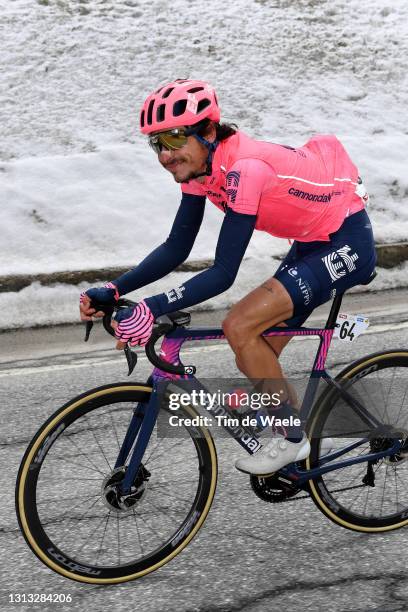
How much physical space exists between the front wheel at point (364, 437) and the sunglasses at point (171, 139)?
1231 millimetres

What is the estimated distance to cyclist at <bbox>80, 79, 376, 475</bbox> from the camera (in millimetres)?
3490

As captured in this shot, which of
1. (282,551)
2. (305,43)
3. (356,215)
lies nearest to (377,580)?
(282,551)

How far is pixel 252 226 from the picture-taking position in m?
3.54

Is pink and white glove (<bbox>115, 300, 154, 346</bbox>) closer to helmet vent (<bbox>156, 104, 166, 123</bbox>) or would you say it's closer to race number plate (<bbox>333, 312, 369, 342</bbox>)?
helmet vent (<bbox>156, 104, 166, 123</bbox>)

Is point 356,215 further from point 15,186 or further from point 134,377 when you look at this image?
point 15,186

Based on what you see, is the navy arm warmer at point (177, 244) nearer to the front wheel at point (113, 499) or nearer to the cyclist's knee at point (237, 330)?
the cyclist's knee at point (237, 330)

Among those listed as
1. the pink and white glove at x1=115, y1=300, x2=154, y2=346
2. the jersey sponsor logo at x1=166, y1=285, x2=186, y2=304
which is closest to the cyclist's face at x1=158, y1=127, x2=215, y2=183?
the jersey sponsor logo at x1=166, y1=285, x2=186, y2=304

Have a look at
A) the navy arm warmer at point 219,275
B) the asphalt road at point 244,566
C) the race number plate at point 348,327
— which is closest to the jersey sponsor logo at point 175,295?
the navy arm warmer at point 219,275

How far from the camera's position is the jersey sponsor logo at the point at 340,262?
3.82m

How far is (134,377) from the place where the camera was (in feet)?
20.3

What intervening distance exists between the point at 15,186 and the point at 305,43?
18.0 feet

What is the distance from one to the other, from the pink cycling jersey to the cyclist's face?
0.19ft

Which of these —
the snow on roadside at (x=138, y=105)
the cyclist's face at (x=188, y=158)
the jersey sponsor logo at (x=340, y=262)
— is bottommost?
the jersey sponsor logo at (x=340, y=262)

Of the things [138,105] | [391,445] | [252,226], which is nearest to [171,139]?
[252,226]
